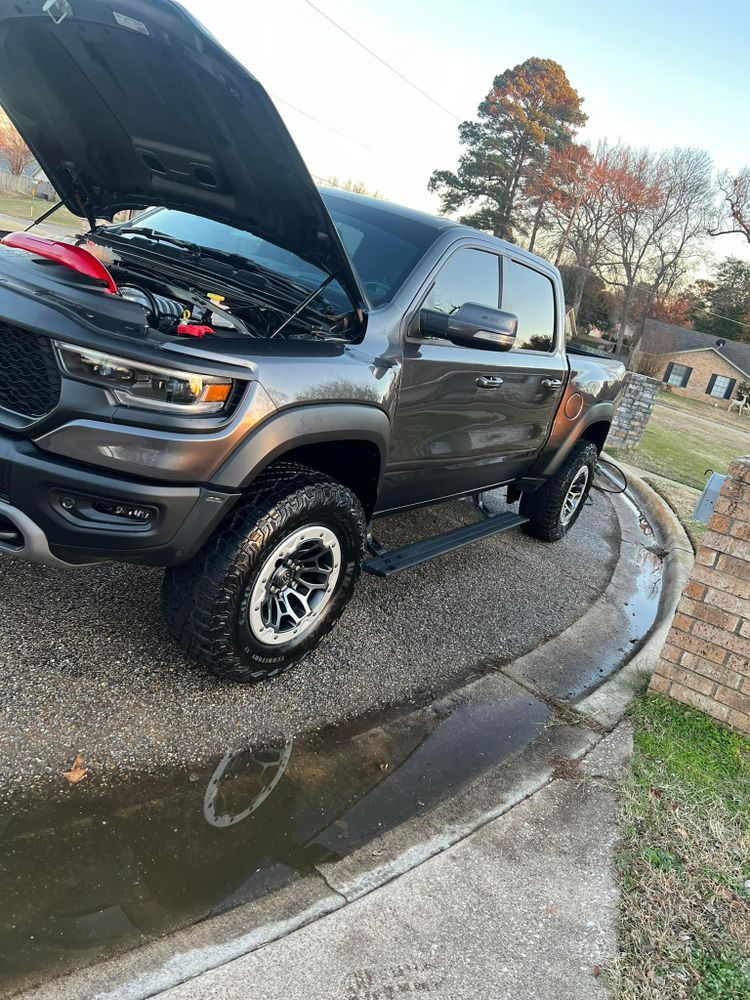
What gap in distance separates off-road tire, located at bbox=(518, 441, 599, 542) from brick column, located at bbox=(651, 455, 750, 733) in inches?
82.2

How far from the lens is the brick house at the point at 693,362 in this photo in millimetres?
51250

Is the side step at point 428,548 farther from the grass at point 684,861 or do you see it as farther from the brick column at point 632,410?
the brick column at point 632,410

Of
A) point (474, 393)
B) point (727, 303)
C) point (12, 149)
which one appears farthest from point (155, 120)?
point (727, 303)

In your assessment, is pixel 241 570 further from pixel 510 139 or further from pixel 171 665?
pixel 510 139

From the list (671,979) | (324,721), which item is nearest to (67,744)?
(324,721)

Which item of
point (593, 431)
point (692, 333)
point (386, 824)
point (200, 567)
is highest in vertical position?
point (692, 333)

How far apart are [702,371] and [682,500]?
160 feet

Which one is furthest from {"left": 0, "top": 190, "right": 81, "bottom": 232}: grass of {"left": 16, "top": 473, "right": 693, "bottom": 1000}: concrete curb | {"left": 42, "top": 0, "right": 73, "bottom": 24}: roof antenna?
{"left": 16, "top": 473, "right": 693, "bottom": 1000}: concrete curb

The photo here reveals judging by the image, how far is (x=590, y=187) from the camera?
1820 inches

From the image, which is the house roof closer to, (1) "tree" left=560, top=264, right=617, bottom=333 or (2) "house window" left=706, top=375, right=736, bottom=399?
(2) "house window" left=706, top=375, right=736, bottom=399

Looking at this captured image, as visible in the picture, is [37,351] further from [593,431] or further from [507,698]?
[593,431]

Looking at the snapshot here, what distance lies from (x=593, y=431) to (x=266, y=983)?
5.08 m

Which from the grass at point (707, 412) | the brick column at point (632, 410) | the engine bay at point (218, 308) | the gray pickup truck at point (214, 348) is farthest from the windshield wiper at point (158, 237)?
the grass at point (707, 412)

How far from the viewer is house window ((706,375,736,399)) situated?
5144cm
